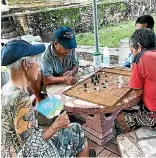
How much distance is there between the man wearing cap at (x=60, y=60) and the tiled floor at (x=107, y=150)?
2.59ft

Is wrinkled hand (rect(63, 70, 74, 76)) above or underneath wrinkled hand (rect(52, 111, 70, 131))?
above

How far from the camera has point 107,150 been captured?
101 inches

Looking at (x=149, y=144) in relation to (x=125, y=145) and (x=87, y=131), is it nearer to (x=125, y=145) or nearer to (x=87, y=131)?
(x=125, y=145)

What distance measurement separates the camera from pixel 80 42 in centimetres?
667

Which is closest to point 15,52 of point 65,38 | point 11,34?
point 65,38

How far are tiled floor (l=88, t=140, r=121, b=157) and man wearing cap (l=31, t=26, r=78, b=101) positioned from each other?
2.59 feet

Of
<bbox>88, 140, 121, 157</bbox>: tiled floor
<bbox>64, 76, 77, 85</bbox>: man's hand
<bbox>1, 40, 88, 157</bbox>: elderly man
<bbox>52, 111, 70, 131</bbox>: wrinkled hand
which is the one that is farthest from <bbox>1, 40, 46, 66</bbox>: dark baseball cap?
<bbox>88, 140, 121, 157</bbox>: tiled floor

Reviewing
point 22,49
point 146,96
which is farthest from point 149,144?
point 22,49

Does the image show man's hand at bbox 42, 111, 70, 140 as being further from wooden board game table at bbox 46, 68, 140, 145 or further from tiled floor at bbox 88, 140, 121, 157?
tiled floor at bbox 88, 140, 121, 157

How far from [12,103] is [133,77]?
1100 millimetres

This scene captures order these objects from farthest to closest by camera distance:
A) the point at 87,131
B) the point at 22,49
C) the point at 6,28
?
the point at 6,28, the point at 87,131, the point at 22,49

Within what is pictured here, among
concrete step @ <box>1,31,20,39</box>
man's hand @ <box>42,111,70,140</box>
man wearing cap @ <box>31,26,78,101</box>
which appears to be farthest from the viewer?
concrete step @ <box>1,31,20,39</box>

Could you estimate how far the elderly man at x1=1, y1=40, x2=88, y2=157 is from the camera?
1.51 m

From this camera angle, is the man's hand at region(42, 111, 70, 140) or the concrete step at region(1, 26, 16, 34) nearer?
the man's hand at region(42, 111, 70, 140)
